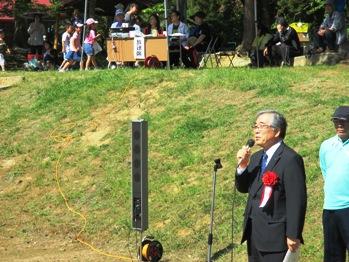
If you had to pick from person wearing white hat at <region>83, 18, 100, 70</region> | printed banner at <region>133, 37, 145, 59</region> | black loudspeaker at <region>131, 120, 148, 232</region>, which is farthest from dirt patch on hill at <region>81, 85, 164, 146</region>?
black loudspeaker at <region>131, 120, 148, 232</region>

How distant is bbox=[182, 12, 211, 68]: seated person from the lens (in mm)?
15938

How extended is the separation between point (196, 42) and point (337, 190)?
35.2 feet

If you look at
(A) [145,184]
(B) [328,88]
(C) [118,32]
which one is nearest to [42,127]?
(C) [118,32]

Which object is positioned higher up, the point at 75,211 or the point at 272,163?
the point at 272,163

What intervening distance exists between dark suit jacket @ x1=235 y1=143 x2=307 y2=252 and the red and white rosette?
27 mm

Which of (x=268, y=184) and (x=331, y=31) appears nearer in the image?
(x=268, y=184)

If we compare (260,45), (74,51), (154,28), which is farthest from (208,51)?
(74,51)

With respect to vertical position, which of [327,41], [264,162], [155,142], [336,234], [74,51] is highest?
[327,41]

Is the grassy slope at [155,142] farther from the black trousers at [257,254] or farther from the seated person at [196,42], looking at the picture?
the black trousers at [257,254]

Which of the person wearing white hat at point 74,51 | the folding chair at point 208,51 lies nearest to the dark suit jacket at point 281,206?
the folding chair at point 208,51

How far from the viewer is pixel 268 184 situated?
5020mm

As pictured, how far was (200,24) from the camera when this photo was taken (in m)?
16.4

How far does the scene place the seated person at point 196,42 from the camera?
15.9m

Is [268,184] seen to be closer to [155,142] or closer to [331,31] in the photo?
[155,142]
